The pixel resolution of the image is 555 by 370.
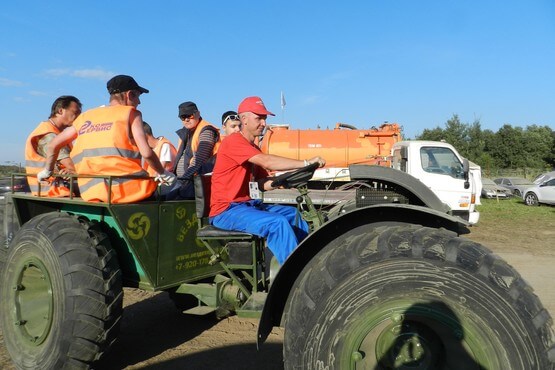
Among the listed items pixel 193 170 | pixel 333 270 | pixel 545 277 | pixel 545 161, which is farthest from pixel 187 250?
pixel 545 161

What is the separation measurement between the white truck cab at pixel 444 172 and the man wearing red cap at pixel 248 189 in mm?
9041

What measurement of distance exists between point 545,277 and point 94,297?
6.79 metres

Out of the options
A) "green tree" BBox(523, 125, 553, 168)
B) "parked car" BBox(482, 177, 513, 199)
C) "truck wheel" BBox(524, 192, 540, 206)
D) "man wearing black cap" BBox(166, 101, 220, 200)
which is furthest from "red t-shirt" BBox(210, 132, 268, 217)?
"green tree" BBox(523, 125, 553, 168)

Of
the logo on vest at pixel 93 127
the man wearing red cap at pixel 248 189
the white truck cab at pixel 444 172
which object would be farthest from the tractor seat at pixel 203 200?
the white truck cab at pixel 444 172

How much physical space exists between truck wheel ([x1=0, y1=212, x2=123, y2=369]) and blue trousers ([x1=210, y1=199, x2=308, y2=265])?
2.87 ft

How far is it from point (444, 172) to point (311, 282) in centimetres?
1069

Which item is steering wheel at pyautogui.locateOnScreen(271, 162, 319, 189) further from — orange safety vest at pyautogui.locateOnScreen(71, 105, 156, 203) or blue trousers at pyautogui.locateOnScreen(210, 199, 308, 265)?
orange safety vest at pyautogui.locateOnScreen(71, 105, 156, 203)

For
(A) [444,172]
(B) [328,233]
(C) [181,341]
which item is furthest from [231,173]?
(A) [444,172]

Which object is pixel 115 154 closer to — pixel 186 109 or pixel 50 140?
pixel 50 140

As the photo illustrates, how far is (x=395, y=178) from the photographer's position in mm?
2791

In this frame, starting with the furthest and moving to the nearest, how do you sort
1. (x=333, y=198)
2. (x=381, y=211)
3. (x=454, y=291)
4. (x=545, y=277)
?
(x=545, y=277) < (x=333, y=198) < (x=381, y=211) < (x=454, y=291)

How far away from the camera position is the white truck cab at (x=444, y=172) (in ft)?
37.6

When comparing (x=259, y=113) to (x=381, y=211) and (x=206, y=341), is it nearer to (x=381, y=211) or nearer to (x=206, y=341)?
(x=381, y=211)

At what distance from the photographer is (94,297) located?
289 centimetres
